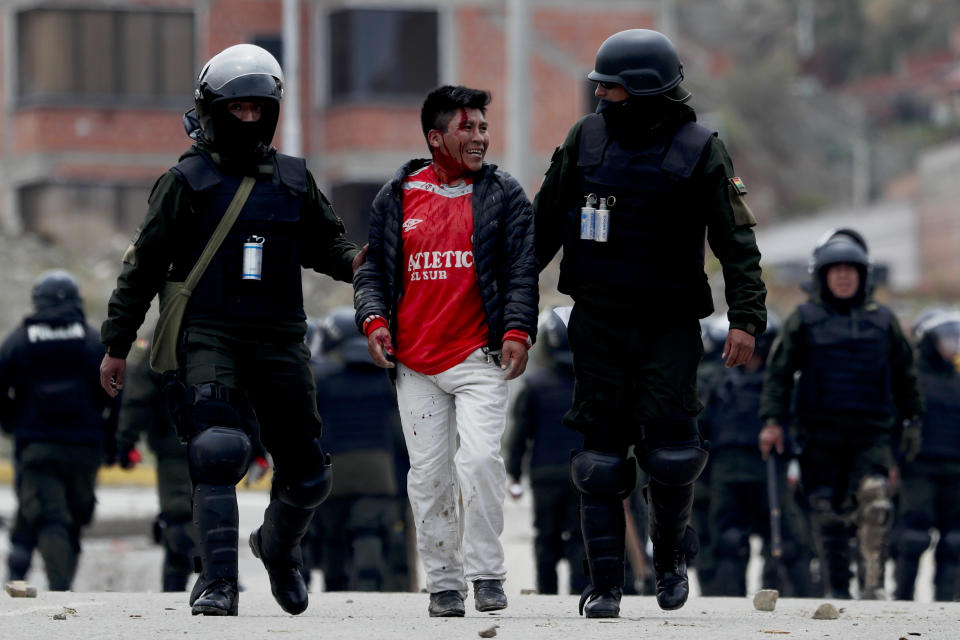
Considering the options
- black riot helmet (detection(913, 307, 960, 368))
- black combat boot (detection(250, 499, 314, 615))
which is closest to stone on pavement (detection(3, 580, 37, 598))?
black combat boot (detection(250, 499, 314, 615))

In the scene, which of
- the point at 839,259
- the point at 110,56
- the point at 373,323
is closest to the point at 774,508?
the point at 839,259

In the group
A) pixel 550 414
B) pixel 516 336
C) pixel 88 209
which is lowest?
pixel 550 414

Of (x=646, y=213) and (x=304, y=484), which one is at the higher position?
(x=646, y=213)

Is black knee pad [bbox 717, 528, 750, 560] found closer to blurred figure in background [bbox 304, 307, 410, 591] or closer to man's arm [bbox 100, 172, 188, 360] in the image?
blurred figure in background [bbox 304, 307, 410, 591]

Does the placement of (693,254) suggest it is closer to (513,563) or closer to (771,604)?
(771,604)

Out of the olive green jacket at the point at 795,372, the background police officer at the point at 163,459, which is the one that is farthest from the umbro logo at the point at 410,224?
the background police officer at the point at 163,459

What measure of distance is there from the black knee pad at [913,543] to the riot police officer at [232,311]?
6.50 m

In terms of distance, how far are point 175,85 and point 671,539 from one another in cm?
2898

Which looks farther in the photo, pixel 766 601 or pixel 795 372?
pixel 795 372

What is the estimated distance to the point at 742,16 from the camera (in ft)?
271

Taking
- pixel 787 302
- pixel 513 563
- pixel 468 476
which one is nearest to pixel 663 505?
pixel 468 476

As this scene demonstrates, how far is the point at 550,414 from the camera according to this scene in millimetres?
12414

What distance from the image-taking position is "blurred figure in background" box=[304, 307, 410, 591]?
1280cm

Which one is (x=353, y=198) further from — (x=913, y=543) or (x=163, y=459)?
(x=163, y=459)
